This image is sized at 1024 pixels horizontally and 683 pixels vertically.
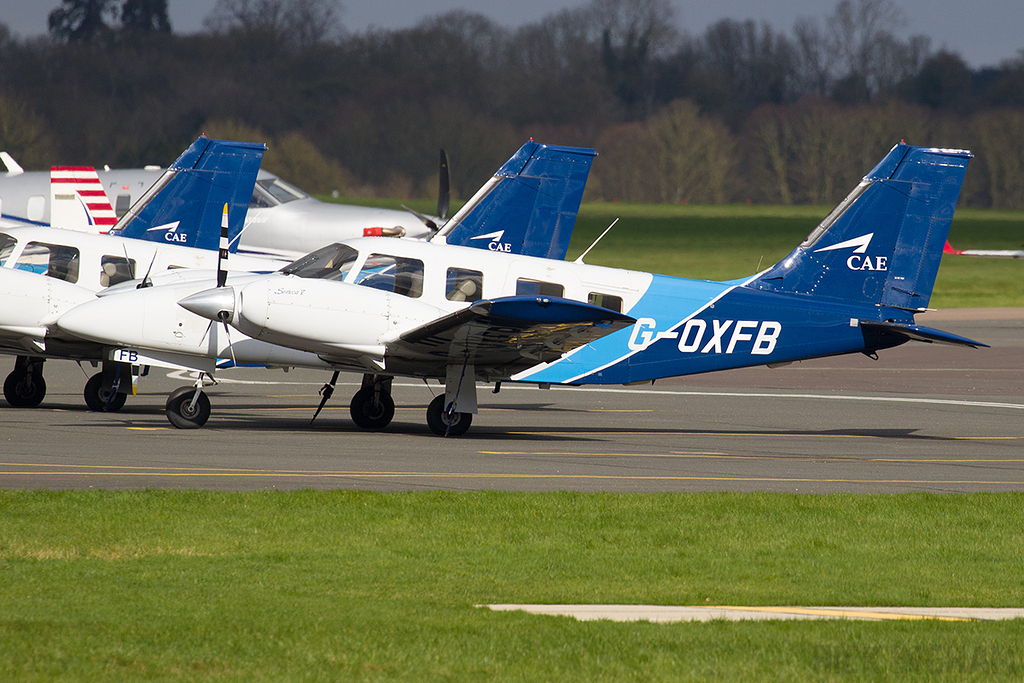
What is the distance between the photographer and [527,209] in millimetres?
20359

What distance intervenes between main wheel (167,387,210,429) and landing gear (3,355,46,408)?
304 cm

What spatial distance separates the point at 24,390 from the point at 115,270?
Result: 1.96m

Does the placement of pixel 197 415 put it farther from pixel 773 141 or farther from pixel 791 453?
pixel 773 141

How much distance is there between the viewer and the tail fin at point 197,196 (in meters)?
20.4

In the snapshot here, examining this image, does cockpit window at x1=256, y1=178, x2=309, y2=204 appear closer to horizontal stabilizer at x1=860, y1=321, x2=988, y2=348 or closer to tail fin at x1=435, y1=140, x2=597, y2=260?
tail fin at x1=435, y1=140, x2=597, y2=260

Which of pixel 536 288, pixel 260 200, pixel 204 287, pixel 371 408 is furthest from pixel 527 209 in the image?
pixel 260 200

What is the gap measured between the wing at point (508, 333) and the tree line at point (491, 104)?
2556 inches

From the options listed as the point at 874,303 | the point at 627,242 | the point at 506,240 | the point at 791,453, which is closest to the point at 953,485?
the point at 791,453

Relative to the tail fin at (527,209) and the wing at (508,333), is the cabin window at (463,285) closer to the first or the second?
the wing at (508,333)

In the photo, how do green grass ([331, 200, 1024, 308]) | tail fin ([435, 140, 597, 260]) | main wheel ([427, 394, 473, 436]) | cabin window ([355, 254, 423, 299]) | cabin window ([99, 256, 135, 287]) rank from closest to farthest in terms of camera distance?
cabin window ([355, 254, 423, 299]) < main wheel ([427, 394, 473, 436]) < cabin window ([99, 256, 135, 287]) < tail fin ([435, 140, 597, 260]) < green grass ([331, 200, 1024, 308])

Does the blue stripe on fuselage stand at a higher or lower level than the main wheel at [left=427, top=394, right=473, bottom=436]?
higher

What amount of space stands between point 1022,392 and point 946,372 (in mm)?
3155

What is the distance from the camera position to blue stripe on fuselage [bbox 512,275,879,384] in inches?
600

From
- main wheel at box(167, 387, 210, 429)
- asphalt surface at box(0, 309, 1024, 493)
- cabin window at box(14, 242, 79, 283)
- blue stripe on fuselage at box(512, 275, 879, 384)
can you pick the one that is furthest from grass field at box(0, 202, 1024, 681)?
cabin window at box(14, 242, 79, 283)
